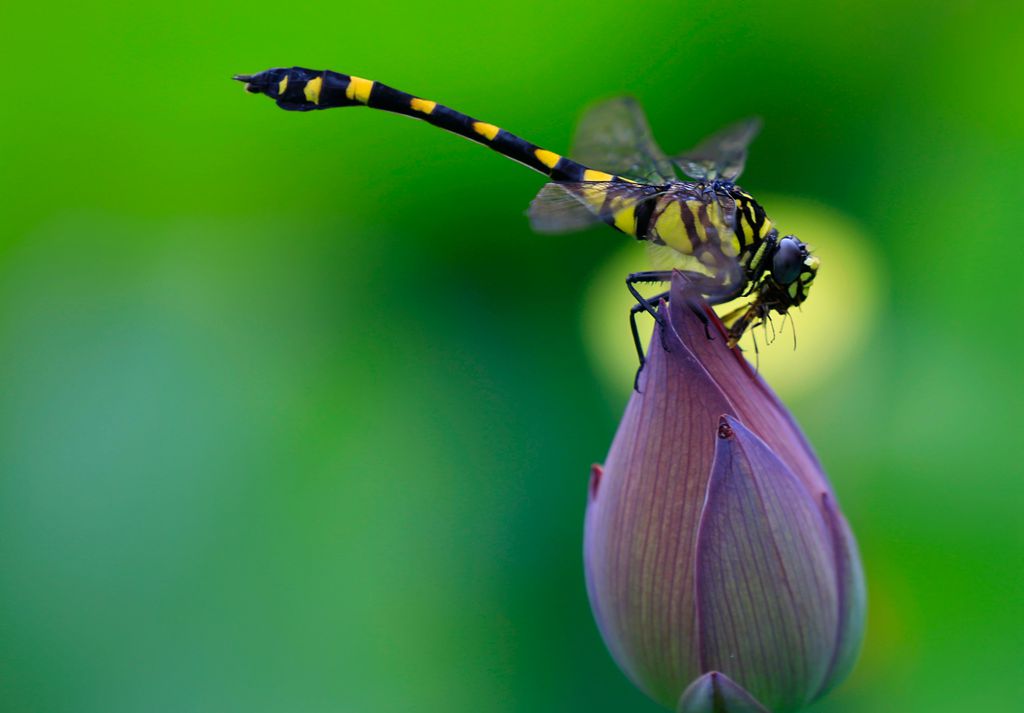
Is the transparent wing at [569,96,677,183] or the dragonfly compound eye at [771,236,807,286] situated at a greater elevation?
the transparent wing at [569,96,677,183]

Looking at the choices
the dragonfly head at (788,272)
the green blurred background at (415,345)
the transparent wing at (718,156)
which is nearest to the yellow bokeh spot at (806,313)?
the green blurred background at (415,345)

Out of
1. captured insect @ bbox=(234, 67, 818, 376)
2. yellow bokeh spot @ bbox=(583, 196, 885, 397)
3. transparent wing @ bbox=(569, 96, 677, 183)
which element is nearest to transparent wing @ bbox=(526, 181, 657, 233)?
captured insect @ bbox=(234, 67, 818, 376)

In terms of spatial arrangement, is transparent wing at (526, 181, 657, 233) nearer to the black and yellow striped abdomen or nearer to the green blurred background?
the black and yellow striped abdomen

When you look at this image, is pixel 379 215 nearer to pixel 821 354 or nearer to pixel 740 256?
pixel 821 354

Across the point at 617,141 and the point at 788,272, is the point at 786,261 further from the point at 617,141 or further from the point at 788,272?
the point at 617,141

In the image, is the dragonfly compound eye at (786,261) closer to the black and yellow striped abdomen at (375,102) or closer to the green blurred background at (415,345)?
the black and yellow striped abdomen at (375,102)

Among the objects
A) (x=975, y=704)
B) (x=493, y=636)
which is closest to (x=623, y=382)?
(x=493, y=636)
